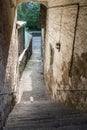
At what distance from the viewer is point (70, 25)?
6012mm

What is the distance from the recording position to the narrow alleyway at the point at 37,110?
4047 mm

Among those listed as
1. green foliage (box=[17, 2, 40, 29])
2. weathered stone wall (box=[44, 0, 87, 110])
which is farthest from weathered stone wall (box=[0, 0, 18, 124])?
green foliage (box=[17, 2, 40, 29])

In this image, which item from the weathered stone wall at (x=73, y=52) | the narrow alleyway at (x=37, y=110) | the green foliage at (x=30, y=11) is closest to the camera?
the narrow alleyway at (x=37, y=110)

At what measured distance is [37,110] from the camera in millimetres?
5953

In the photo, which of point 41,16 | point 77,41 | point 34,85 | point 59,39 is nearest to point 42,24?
point 41,16

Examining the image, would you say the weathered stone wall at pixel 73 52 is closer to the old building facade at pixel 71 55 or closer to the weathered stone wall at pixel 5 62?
the old building facade at pixel 71 55

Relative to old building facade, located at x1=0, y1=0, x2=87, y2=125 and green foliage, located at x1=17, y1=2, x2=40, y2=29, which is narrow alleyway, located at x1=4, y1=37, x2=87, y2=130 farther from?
green foliage, located at x1=17, y1=2, x2=40, y2=29

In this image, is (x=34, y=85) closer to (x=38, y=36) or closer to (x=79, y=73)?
(x=79, y=73)

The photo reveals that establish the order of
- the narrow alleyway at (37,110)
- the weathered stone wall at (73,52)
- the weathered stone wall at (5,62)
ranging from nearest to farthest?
1. the narrow alleyway at (37,110)
2. the weathered stone wall at (73,52)
3. the weathered stone wall at (5,62)

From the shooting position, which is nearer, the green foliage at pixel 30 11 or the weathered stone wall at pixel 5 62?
the weathered stone wall at pixel 5 62

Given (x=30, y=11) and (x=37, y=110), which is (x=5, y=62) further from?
(x=30, y=11)

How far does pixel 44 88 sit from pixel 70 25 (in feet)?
20.2

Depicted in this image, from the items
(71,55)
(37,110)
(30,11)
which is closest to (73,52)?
(71,55)

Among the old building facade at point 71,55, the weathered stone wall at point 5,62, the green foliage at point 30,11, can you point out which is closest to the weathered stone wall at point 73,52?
the old building facade at point 71,55
